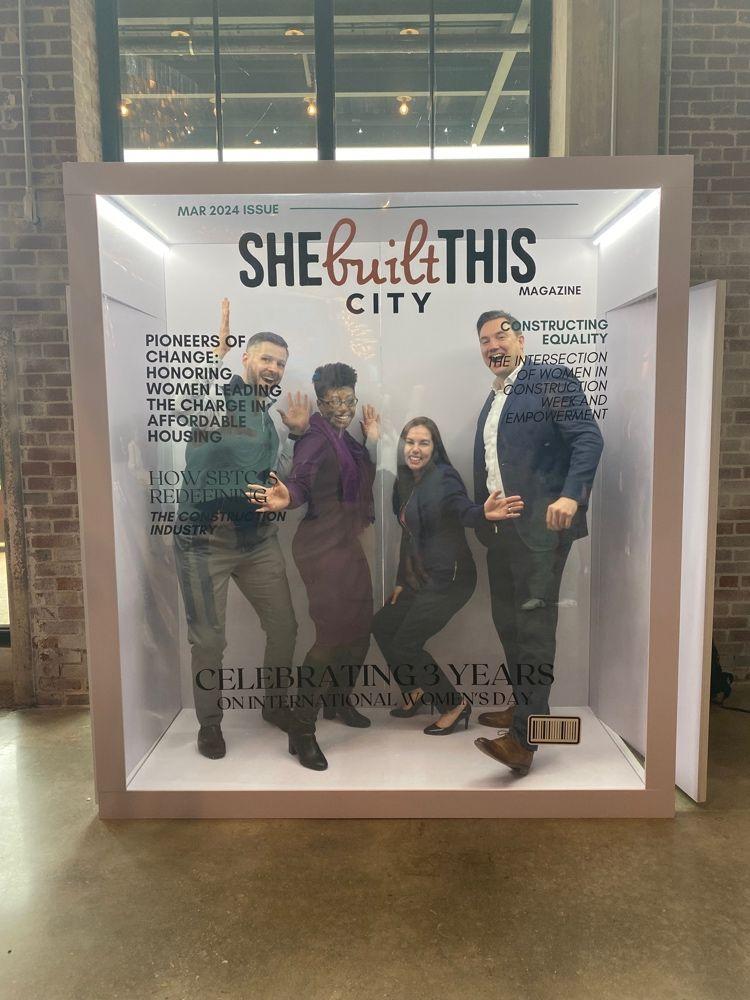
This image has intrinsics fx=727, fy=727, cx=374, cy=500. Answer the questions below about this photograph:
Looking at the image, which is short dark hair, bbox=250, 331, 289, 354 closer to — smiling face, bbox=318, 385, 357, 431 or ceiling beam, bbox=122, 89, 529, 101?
smiling face, bbox=318, 385, 357, 431

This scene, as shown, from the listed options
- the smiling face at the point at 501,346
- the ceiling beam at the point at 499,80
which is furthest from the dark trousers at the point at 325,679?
the ceiling beam at the point at 499,80

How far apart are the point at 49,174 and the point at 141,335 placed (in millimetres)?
1699

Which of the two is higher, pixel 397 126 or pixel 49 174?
pixel 397 126

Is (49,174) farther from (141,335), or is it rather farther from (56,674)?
(56,674)

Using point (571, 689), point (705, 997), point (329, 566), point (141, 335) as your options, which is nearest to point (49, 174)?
point (141, 335)

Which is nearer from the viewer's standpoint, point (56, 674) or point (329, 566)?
point (329, 566)

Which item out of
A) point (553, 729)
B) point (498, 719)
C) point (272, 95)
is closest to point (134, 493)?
point (498, 719)

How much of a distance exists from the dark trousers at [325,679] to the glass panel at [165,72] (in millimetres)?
3191

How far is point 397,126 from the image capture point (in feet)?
14.6

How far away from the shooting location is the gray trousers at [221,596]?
3215 mm

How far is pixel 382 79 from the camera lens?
4414 mm

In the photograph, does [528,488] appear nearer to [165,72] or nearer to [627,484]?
[627,484]

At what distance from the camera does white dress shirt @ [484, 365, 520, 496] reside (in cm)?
318

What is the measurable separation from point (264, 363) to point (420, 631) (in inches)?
56.1
